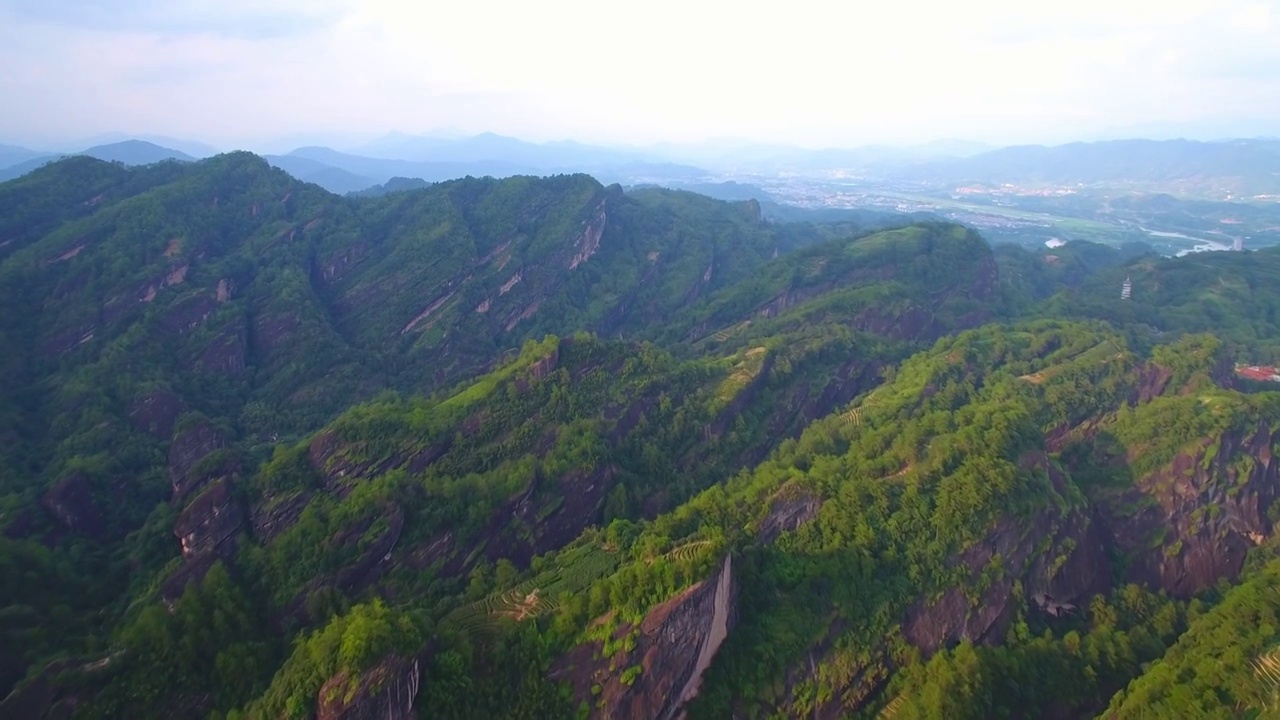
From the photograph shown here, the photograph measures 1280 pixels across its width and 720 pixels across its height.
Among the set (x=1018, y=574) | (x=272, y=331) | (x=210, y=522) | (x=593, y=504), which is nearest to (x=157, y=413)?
(x=272, y=331)

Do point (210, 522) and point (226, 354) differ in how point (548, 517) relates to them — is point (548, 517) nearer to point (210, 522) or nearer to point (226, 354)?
point (210, 522)

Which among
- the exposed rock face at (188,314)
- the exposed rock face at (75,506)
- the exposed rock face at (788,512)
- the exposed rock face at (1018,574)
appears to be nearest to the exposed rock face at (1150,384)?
the exposed rock face at (1018,574)

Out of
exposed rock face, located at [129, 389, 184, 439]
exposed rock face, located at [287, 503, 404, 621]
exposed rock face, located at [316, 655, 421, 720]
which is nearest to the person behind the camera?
exposed rock face, located at [316, 655, 421, 720]

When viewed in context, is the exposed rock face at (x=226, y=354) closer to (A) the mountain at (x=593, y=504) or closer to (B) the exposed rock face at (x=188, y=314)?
(A) the mountain at (x=593, y=504)

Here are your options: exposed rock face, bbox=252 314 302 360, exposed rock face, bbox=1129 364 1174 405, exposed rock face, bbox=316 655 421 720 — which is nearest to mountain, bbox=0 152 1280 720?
exposed rock face, bbox=316 655 421 720

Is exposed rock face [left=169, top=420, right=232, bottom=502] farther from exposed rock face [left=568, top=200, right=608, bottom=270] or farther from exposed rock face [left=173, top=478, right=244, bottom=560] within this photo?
exposed rock face [left=568, top=200, right=608, bottom=270]
